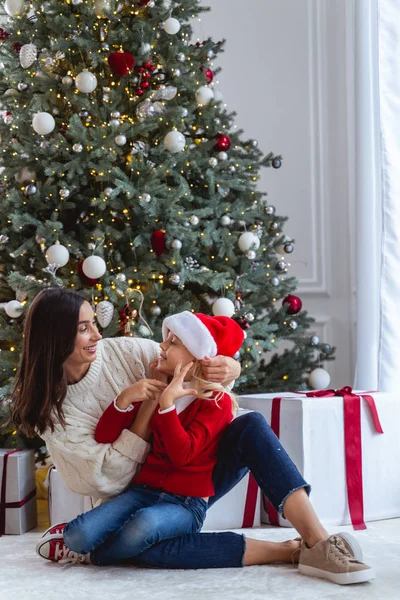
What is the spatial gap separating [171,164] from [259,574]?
1.51m

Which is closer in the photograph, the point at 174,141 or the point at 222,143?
the point at 174,141

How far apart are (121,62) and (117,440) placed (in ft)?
4.71

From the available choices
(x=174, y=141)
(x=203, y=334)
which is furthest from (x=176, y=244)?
(x=203, y=334)

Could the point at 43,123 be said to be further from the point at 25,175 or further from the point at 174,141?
the point at 174,141

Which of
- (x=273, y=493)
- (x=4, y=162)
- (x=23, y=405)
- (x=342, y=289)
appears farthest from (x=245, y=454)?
(x=342, y=289)

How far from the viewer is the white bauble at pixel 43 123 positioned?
2832 millimetres

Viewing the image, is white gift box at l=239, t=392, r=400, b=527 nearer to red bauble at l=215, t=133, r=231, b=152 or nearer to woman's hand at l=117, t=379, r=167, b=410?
woman's hand at l=117, t=379, r=167, b=410

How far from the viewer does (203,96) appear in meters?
3.08

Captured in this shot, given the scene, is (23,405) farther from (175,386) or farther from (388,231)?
(388,231)

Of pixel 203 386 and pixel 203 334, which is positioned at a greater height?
pixel 203 334

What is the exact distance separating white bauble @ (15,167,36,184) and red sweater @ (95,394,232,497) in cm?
113

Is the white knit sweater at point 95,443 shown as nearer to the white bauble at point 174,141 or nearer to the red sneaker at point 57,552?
the red sneaker at point 57,552

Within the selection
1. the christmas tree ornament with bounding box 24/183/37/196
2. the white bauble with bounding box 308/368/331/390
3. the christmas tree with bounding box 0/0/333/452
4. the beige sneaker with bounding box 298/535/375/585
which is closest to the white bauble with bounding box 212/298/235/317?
the christmas tree with bounding box 0/0/333/452

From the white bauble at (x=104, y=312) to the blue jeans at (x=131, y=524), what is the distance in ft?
2.53
